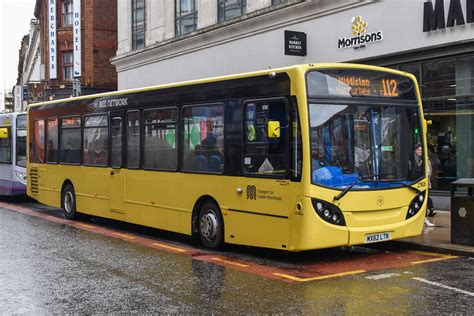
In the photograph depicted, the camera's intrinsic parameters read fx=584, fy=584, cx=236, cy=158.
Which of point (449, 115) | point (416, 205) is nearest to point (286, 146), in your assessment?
point (416, 205)

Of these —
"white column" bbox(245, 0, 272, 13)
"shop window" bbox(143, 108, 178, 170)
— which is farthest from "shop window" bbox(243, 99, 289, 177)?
"white column" bbox(245, 0, 272, 13)

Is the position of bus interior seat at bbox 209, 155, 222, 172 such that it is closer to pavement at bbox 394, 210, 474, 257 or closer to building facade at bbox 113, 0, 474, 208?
pavement at bbox 394, 210, 474, 257

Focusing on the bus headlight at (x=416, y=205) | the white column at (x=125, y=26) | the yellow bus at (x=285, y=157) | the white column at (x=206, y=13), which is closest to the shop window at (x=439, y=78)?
the yellow bus at (x=285, y=157)

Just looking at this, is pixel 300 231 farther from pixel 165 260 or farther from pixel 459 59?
pixel 459 59

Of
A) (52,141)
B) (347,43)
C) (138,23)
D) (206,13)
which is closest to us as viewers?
(52,141)

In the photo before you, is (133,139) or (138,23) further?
(138,23)

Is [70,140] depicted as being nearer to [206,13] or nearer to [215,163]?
[215,163]

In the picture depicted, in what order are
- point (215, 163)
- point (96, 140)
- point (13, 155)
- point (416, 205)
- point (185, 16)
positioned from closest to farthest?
1. point (416, 205)
2. point (215, 163)
3. point (96, 140)
4. point (13, 155)
5. point (185, 16)

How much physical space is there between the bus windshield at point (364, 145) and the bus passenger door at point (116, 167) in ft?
16.8

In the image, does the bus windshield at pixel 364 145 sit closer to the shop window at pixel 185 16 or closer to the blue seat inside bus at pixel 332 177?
→ the blue seat inside bus at pixel 332 177

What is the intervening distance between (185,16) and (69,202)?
483 inches

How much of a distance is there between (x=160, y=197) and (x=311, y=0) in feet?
30.8

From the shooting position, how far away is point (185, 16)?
78.5ft

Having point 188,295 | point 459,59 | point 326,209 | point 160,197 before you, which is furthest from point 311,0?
point 188,295
